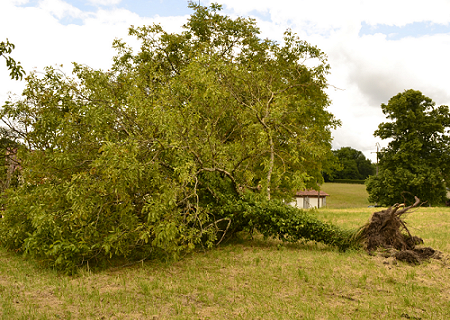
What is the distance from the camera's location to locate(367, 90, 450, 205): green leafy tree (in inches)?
1148

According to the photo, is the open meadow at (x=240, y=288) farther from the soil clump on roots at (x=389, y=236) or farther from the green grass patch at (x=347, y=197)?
the green grass patch at (x=347, y=197)

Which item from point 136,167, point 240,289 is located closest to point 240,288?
point 240,289

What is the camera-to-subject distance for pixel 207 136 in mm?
9172

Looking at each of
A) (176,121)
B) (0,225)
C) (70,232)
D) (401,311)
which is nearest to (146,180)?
(176,121)

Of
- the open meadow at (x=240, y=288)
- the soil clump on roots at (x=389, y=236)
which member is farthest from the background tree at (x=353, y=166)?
the open meadow at (x=240, y=288)

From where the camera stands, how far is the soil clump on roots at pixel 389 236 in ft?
29.8

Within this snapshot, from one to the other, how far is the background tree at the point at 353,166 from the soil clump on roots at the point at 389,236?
71288 millimetres

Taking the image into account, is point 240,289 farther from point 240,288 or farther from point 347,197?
point 347,197

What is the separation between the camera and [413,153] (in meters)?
30.3

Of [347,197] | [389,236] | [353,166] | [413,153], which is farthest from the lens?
[353,166]

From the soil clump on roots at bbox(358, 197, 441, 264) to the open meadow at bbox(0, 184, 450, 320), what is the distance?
1.41ft

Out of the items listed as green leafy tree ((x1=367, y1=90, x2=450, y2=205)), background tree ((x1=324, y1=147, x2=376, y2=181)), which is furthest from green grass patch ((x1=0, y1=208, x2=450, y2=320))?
background tree ((x1=324, y1=147, x2=376, y2=181))

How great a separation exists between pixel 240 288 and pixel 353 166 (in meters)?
84.5

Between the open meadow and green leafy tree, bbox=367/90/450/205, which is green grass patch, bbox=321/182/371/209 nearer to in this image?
green leafy tree, bbox=367/90/450/205
